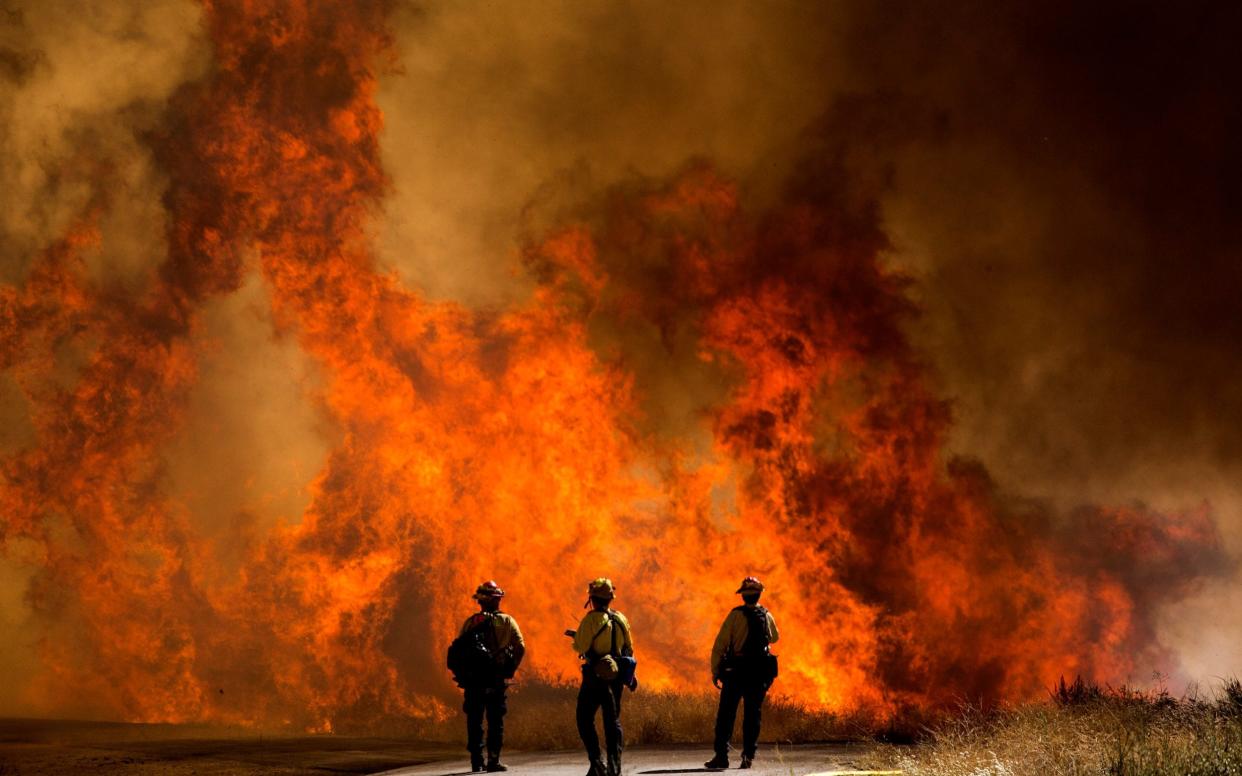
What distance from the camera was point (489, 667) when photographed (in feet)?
45.2

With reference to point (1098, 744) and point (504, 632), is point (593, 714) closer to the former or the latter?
point (504, 632)

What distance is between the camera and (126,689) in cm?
2756

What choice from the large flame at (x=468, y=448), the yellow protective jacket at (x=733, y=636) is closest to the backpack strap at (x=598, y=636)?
the yellow protective jacket at (x=733, y=636)

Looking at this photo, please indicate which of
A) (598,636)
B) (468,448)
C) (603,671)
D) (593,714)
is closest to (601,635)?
(598,636)

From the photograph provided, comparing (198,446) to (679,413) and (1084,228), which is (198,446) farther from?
(1084,228)

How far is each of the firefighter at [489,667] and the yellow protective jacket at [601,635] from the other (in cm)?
142

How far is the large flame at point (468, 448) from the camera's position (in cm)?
2620

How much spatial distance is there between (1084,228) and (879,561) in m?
11.2

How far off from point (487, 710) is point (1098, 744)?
6767mm

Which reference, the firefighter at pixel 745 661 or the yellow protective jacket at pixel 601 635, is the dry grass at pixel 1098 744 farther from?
the yellow protective jacket at pixel 601 635

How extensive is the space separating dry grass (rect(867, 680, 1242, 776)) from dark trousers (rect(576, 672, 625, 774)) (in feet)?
10.4

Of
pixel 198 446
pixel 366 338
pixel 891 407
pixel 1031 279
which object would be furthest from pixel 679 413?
pixel 198 446

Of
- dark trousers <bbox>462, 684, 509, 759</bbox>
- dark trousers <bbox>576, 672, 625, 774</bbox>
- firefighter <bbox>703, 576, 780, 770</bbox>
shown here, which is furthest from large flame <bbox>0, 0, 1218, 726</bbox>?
dark trousers <bbox>576, 672, 625, 774</bbox>

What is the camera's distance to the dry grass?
37.8 ft
